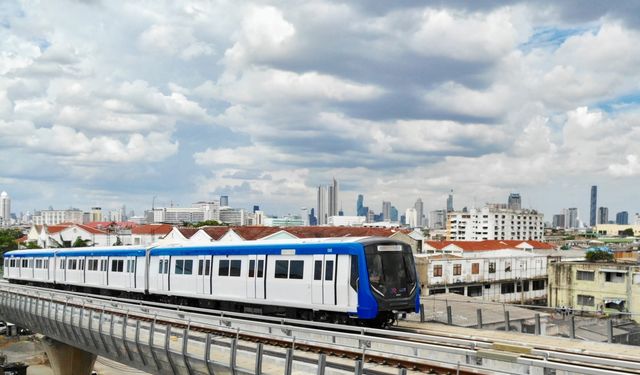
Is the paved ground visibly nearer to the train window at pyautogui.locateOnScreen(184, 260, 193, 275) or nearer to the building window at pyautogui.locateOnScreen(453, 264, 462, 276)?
the train window at pyautogui.locateOnScreen(184, 260, 193, 275)

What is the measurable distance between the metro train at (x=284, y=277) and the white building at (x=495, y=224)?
154 metres

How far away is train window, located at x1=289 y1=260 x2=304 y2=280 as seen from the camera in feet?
71.7

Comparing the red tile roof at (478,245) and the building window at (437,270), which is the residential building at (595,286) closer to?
the building window at (437,270)

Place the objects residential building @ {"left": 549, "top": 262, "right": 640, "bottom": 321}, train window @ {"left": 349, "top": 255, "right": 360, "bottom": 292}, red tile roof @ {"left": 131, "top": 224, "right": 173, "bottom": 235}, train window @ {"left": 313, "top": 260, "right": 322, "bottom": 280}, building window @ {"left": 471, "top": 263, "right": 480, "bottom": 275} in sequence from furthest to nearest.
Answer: red tile roof @ {"left": 131, "top": 224, "right": 173, "bottom": 235}, building window @ {"left": 471, "top": 263, "right": 480, "bottom": 275}, residential building @ {"left": 549, "top": 262, "right": 640, "bottom": 321}, train window @ {"left": 313, "top": 260, "right": 322, "bottom": 280}, train window @ {"left": 349, "top": 255, "right": 360, "bottom": 292}

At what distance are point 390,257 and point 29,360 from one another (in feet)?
161

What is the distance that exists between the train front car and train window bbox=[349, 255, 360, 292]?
1.15 feet

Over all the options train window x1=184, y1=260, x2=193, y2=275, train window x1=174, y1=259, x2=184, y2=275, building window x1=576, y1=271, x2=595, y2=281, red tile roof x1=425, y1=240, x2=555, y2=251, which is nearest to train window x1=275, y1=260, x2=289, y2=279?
train window x1=184, y1=260, x2=193, y2=275

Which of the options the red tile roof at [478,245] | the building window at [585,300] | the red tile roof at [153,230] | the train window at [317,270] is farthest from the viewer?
the red tile roof at [153,230]

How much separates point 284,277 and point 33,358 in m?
45.9

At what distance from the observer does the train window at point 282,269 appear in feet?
74.0

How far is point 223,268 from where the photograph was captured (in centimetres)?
2581

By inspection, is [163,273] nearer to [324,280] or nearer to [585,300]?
[324,280]

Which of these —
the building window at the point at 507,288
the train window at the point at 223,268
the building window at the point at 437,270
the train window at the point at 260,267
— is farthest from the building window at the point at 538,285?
the train window at the point at 260,267

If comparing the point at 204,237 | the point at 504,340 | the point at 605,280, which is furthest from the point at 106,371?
the point at 504,340
